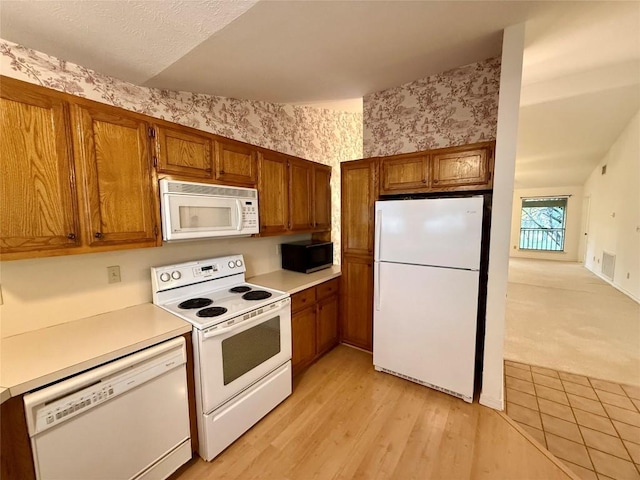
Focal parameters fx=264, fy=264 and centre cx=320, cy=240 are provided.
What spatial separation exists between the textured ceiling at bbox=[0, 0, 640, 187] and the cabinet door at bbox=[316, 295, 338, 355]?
6.79 ft

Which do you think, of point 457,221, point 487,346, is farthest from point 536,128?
point 487,346

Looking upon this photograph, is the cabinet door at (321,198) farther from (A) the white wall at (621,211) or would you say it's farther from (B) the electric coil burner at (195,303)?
(A) the white wall at (621,211)

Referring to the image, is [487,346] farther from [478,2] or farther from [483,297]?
[478,2]

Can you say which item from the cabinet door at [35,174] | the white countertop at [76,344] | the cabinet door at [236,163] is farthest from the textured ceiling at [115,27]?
the white countertop at [76,344]

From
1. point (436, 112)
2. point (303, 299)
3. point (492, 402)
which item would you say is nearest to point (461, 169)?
point (436, 112)

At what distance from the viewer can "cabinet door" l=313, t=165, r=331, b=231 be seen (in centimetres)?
293

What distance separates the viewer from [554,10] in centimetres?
161

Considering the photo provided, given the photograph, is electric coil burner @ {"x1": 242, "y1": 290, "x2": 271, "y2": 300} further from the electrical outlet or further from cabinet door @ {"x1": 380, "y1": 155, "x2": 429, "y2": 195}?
cabinet door @ {"x1": 380, "y1": 155, "x2": 429, "y2": 195}

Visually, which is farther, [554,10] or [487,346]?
[487,346]

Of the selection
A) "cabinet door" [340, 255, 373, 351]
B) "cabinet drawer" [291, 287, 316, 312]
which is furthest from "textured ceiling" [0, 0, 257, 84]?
"cabinet door" [340, 255, 373, 351]

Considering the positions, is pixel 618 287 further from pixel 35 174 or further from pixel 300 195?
pixel 35 174

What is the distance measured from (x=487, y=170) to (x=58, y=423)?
2869mm

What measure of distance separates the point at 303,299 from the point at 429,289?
1086mm

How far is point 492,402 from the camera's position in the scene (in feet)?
6.79
